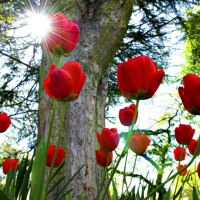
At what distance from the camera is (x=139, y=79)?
31.6 inches

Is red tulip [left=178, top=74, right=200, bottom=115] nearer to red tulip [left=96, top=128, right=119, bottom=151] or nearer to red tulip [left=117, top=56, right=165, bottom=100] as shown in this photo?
red tulip [left=117, top=56, right=165, bottom=100]

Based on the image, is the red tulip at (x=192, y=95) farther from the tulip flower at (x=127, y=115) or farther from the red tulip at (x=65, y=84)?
the tulip flower at (x=127, y=115)

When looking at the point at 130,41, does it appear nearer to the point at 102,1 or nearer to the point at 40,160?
the point at 102,1

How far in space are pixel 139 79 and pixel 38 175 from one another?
10.7 inches

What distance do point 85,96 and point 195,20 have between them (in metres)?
3.92

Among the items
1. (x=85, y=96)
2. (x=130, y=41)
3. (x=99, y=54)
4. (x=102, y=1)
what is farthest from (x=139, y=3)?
(x=85, y=96)

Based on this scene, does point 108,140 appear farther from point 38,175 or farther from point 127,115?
point 38,175

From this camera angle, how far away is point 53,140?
231cm

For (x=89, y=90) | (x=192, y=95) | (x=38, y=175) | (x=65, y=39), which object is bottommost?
(x=38, y=175)

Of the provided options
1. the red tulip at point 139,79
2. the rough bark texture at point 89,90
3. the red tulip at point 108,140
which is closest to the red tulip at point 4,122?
the red tulip at point 108,140

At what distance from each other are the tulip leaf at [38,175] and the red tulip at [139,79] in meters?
0.21

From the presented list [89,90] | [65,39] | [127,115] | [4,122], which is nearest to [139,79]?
[65,39]

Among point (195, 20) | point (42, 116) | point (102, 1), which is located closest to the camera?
point (42, 116)

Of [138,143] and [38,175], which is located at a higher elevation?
[138,143]
